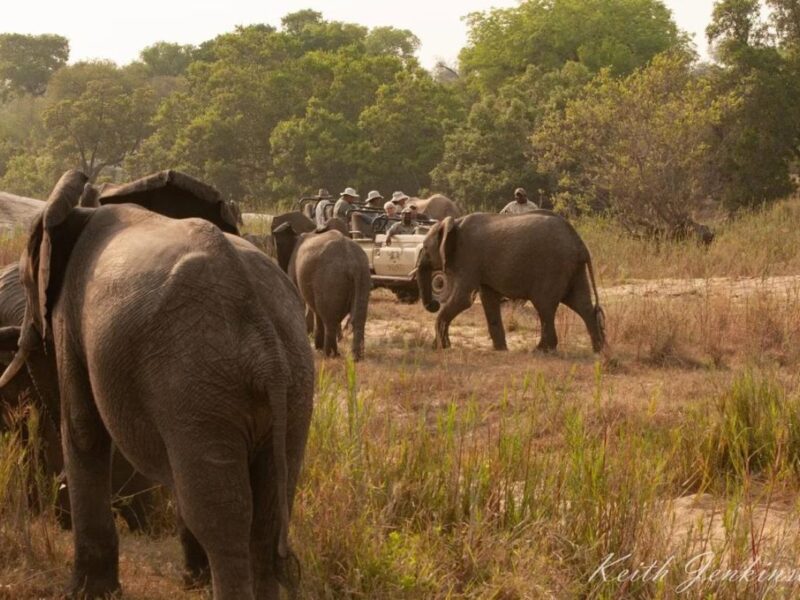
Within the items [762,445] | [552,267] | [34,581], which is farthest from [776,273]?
[34,581]

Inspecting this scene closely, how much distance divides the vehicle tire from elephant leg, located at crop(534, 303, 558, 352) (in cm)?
427

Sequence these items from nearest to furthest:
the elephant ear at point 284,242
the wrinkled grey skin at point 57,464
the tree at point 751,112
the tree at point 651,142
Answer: the wrinkled grey skin at point 57,464
the elephant ear at point 284,242
the tree at point 651,142
the tree at point 751,112

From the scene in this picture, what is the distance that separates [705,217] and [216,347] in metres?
27.0

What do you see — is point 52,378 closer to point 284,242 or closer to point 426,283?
point 284,242

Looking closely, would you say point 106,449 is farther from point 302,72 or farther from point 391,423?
point 302,72

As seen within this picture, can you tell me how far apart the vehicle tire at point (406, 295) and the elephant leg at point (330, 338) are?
470 cm

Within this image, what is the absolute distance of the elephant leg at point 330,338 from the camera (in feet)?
38.0

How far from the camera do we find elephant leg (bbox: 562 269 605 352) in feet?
39.3

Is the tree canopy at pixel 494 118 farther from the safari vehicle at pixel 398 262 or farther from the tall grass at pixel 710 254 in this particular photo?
the safari vehicle at pixel 398 262

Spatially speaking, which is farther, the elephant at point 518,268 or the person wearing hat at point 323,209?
the person wearing hat at point 323,209

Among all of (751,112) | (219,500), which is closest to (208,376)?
(219,500)

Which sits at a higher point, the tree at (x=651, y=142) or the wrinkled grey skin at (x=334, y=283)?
the tree at (x=651, y=142)

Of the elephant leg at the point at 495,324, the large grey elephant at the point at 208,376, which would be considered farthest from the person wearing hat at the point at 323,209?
the large grey elephant at the point at 208,376

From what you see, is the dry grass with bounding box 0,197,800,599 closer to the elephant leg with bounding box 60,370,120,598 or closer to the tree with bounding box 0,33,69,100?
the elephant leg with bounding box 60,370,120,598
